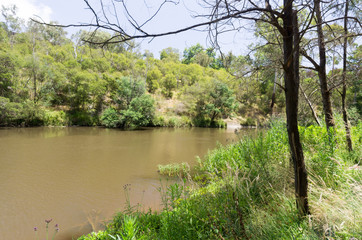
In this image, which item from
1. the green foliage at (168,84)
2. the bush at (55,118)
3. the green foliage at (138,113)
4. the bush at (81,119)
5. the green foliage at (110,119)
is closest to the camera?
the bush at (55,118)

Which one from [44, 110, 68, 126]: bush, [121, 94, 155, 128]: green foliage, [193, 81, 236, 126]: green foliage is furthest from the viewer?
[193, 81, 236, 126]: green foliage

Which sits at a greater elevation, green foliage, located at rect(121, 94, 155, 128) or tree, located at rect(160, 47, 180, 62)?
tree, located at rect(160, 47, 180, 62)

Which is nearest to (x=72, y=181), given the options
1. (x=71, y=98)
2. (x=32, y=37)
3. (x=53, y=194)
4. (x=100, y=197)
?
(x=53, y=194)

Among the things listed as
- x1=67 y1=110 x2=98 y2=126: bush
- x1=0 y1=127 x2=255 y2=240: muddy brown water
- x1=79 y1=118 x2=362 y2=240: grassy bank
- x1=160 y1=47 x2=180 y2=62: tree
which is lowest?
x1=0 y1=127 x2=255 y2=240: muddy brown water

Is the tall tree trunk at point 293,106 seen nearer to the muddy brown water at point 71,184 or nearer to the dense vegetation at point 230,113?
the dense vegetation at point 230,113

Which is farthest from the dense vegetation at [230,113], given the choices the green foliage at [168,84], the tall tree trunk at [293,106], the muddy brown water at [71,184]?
the muddy brown water at [71,184]

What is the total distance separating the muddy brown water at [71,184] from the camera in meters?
4.24

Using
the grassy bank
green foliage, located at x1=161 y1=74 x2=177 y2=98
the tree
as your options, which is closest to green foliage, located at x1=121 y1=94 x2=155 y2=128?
green foliage, located at x1=161 y1=74 x2=177 y2=98

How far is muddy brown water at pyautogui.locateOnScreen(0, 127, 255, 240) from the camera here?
424 centimetres

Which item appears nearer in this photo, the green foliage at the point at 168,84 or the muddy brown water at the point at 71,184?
the muddy brown water at the point at 71,184

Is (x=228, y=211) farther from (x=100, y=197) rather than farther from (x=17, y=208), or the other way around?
(x=17, y=208)

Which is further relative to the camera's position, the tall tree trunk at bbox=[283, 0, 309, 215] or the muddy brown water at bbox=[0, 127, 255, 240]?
the muddy brown water at bbox=[0, 127, 255, 240]

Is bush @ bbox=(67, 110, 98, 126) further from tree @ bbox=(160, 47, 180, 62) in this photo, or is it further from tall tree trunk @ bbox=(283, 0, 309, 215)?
tree @ bbox=(160, 47, 180, 62)

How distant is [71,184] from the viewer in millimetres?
6262
